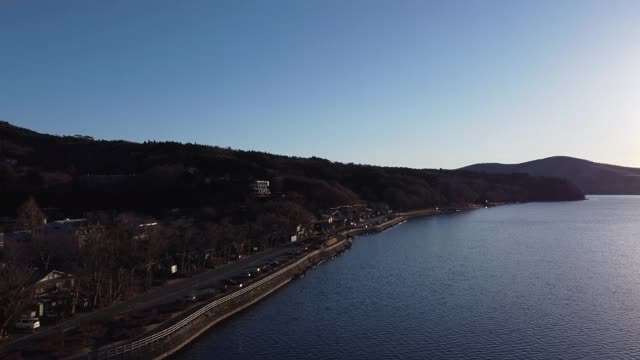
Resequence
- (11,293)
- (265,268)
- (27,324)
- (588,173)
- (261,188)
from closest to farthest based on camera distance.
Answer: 1. (11,293)
2. (27,324)
3. (265,268)
4. (261,188)
5. (588,173)

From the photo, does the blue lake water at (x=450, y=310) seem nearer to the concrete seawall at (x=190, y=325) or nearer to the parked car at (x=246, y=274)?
the concrete seawall at (x=190, y=325)

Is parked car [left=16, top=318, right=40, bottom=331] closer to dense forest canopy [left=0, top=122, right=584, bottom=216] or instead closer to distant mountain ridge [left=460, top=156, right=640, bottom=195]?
dense forest canopy [left=0, top=122, right=584, bottom=216]

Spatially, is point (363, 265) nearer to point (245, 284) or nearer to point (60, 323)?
point (245, 284)

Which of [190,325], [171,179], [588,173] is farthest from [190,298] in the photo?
[588,173]

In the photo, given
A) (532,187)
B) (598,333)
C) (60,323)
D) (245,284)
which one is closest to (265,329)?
(245,284)

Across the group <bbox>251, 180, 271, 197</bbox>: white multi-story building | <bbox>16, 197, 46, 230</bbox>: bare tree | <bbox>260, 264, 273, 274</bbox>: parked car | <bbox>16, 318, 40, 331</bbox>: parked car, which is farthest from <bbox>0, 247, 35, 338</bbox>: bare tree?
<bbox>251, 180, 271, 197</bbox>: white multi-story building

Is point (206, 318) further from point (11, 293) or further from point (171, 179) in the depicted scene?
point (171, 179)

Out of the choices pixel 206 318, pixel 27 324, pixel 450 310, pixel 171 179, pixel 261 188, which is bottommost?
pixel 450 310
